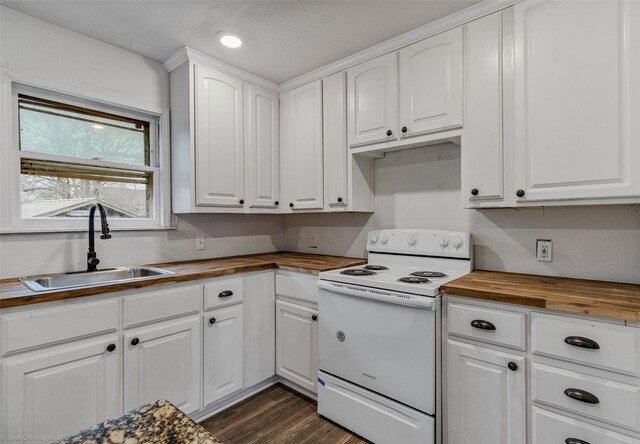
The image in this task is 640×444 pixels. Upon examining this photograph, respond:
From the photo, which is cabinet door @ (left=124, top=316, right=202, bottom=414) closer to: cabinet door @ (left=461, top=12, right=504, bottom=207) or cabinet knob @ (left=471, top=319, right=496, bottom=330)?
cabinet knob @ (left=471, top=319, right=496, bottom=330)

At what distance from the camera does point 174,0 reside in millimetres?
1699

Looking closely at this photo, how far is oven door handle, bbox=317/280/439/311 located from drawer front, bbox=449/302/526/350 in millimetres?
113

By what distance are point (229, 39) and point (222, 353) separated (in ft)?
6.47

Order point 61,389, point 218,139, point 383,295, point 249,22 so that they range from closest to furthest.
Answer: point 61,389 → point 383,295 → point 249,22 → point 218,139

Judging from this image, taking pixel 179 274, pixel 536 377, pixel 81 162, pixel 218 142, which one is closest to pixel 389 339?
pixel 536 377

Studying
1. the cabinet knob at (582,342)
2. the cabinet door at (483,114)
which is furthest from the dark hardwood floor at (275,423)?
the cabinet door at (483,114)

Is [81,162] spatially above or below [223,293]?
above

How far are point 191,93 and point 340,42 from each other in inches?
41.4

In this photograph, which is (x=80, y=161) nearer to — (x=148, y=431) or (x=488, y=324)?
(x=148, y=431)

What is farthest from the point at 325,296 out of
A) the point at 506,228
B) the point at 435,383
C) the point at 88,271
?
the point at 88,271

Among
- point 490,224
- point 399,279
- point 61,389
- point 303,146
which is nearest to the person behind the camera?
point 61,389

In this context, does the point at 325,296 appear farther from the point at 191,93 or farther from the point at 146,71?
the point at 146,71

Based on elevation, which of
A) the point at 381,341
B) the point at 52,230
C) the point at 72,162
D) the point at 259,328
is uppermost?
the point at 72,162

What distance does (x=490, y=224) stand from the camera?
2.00 metres
